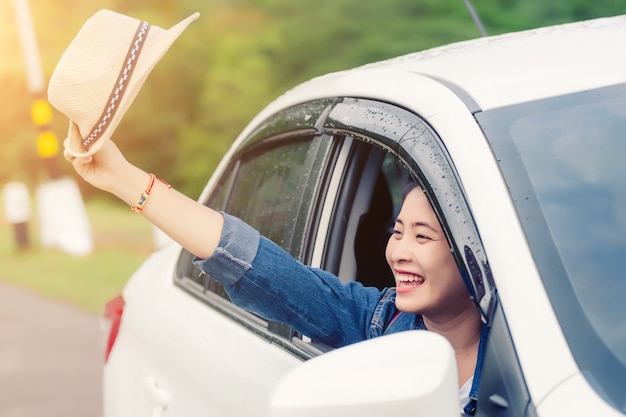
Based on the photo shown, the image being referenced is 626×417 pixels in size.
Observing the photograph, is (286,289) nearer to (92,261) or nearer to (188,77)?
(92,261)

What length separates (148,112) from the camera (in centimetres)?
1402

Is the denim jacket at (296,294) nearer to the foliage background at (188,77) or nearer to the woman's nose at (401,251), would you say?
the woman's nose at (401,251)

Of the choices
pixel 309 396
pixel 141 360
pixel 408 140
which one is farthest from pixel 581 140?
pixel 141 360

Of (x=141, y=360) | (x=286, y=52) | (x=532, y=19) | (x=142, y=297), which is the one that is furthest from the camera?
(x=286, y=52)

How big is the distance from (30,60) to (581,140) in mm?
12464

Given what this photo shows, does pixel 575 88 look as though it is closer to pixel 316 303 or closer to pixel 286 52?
pixel 316 303

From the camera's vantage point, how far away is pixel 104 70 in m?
2.08

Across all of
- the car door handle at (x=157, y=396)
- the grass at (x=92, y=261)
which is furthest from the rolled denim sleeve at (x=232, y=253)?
the grass at (x=92, y=261)

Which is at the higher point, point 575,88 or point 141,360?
point 575,88

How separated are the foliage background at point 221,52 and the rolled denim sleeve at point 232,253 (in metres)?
4.54

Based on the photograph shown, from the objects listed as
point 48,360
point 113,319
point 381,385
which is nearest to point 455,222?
point 381,385

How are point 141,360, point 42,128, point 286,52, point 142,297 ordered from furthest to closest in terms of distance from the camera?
point 42,128 < point 286,52 < point 142,297 < point 141,360

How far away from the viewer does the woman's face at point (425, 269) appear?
2127 mm

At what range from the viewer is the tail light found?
3.67m
